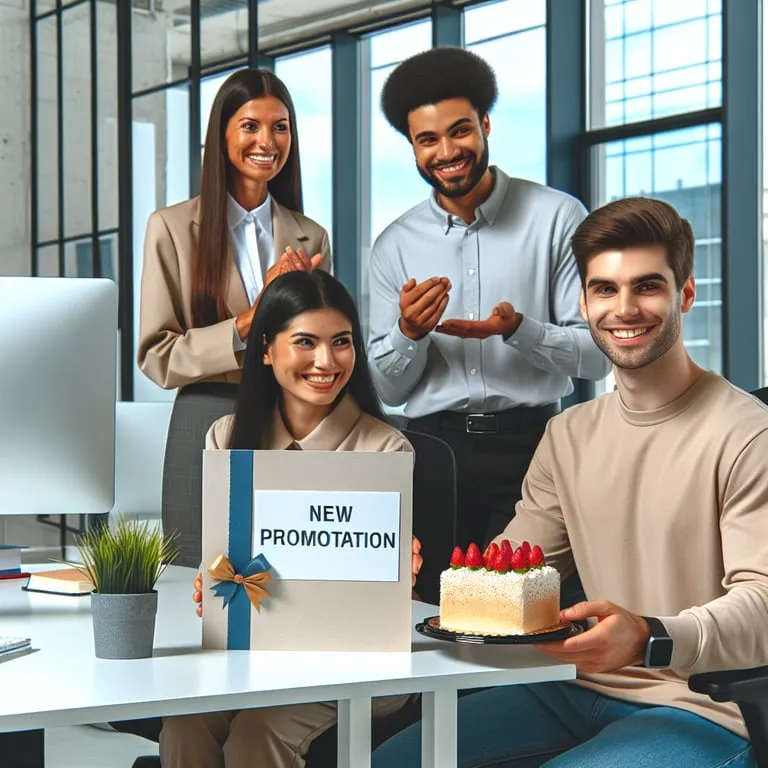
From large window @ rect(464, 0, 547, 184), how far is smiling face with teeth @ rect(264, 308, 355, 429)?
130 inches

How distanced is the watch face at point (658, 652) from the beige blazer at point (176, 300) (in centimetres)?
126

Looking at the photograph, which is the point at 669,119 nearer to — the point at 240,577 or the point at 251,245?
the point at 251,245

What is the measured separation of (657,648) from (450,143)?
4.87 feet

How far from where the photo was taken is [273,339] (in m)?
2.27

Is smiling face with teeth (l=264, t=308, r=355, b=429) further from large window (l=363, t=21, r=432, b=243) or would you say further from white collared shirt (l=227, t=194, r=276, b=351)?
large window (l=363, t=21, r=432, b=243)

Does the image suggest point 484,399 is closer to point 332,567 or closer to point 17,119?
point 332,567

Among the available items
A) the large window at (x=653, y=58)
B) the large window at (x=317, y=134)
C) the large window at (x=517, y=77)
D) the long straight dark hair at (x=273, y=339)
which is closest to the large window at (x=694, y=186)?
the large window at (x=653, y=58)

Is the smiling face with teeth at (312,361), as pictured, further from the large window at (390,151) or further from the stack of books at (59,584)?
the large window at (390,151)

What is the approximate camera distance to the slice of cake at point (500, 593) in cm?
145

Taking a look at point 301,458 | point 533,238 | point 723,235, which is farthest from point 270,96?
point 723,235

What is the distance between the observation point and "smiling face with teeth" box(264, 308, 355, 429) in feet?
7.19

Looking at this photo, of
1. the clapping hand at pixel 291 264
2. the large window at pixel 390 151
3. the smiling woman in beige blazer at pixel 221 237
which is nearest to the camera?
the clapping hand at pixel 291 264

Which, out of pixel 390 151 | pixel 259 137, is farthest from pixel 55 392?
pixel 390 151

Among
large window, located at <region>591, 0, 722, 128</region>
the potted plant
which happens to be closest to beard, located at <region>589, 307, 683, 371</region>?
the potted plant
